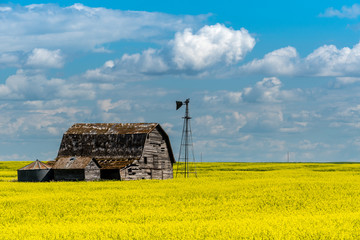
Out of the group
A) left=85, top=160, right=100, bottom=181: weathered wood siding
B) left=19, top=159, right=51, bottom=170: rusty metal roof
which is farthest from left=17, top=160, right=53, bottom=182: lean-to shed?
left=85, top=160, right=100, bottom=181: weathered wood siding

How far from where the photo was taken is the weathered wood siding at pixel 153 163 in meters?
53.8

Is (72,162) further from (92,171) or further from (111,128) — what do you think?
(111,128)

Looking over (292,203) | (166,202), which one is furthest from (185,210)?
(292,203)

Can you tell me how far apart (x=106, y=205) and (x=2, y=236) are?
10.3 m

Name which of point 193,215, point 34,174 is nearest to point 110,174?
point 34,174

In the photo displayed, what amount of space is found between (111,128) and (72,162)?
6916 millimetres

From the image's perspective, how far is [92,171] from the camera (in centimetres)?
5241

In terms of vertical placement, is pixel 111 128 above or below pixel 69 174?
→ above

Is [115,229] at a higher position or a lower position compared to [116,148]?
lower

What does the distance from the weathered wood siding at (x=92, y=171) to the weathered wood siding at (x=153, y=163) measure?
2546 millimetres

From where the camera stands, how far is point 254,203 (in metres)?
26.6

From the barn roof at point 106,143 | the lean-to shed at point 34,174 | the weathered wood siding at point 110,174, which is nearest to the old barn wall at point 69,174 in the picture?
the barn roof at point 106,143

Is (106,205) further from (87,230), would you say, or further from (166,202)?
(87,230)

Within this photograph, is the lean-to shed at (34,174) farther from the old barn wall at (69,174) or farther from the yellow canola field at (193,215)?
the yellow canola field at (193,215)
